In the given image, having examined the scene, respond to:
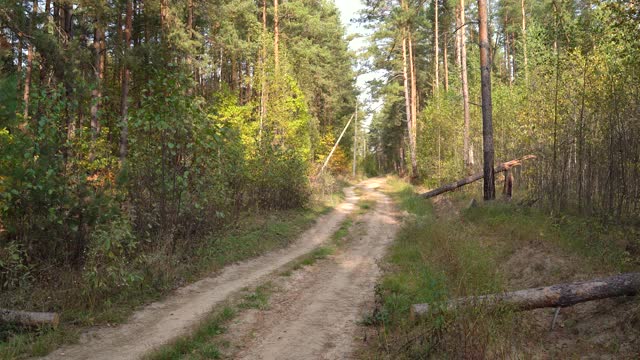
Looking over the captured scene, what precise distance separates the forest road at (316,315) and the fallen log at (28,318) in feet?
8.71

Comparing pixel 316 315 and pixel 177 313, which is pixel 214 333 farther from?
pixel 316 315

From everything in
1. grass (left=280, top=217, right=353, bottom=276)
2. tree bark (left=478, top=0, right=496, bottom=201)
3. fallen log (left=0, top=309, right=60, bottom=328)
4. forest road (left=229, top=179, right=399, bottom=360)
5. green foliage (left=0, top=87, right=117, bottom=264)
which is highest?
tree bark (left=478, top=0, right=496, bottom=201)

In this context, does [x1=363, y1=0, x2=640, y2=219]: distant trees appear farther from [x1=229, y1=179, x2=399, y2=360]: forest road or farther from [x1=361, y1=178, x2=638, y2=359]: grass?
[x1=229, y1=179, x2=399, y2=360]: forest road

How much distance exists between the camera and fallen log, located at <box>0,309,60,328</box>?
591 cm

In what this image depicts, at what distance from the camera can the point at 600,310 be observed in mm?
5945

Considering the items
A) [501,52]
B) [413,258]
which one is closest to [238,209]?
[413,258]

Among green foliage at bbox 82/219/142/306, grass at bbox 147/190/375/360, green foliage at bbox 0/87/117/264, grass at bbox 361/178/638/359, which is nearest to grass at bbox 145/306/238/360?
grass at bbox 147/190/375/360

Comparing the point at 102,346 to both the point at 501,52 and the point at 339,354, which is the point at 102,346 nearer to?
the point at 339,354

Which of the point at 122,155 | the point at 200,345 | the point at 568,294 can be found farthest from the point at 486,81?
the point at 122,155

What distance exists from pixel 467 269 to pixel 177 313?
560cm

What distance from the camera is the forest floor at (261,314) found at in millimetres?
5691

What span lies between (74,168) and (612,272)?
9.98 metres

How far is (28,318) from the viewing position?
5961 millimetres

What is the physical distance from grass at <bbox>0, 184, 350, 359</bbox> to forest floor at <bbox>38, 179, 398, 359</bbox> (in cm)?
26
